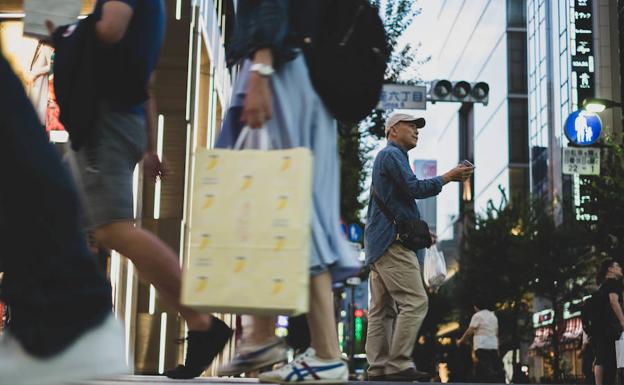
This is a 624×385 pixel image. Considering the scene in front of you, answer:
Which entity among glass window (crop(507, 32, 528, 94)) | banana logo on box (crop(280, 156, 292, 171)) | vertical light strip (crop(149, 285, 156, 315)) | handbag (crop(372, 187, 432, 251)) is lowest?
vertical light strip (crop(149, 285, 156, 315))

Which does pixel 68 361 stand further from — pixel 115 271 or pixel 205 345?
pixel 115 271

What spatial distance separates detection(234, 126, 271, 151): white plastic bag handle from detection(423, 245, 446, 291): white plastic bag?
4387mm

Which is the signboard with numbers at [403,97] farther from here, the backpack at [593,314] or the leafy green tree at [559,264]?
the leafy green tree at [559,264]

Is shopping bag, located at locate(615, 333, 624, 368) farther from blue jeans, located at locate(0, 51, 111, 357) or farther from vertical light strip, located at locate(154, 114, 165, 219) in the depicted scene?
blue jeans, located at locate(0, 51, 111, 357)

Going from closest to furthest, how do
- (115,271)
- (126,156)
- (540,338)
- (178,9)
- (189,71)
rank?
(126,156)
(115,271)
(178,9)
(189,71)
(540,338)

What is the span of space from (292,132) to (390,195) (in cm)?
288

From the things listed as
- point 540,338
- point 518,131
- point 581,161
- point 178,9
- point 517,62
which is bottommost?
point 540,338

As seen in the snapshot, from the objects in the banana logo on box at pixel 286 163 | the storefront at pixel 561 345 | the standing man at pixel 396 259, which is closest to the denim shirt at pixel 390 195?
the standing man at pixel 396 259

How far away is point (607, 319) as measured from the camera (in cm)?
1022

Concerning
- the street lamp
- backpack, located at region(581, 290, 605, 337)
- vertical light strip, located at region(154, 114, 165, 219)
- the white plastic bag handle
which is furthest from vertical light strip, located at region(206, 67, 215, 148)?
the white plastic bag handle

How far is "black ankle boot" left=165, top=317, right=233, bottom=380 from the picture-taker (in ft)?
13.8

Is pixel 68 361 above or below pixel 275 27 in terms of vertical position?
below

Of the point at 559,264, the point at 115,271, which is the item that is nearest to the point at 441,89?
the point at 115,271

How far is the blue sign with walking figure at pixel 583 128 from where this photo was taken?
2348 centimetres
